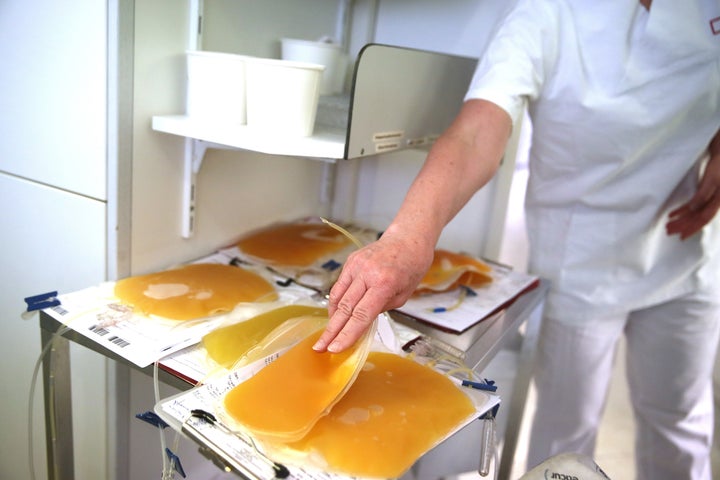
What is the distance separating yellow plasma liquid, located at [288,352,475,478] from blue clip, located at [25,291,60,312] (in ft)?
1.69

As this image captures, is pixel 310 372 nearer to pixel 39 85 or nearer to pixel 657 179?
pixel 39 85

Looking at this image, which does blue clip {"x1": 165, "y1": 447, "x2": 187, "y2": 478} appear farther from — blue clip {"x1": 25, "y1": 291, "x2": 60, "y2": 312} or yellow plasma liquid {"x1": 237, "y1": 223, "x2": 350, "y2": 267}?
yellow plasma liquid {"x1": 237, "y1": 223, "x2": 350, "y2": 267}

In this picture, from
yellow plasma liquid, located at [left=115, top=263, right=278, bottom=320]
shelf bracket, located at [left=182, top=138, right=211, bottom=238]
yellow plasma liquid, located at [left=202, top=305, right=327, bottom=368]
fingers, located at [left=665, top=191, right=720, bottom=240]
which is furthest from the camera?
fingers, located at [left=665, top=191, right=720, bottom=240]

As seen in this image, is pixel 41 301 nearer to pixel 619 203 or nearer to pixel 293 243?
pixel 293 243

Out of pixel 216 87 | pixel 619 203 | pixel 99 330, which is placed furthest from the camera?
pixel 619 203

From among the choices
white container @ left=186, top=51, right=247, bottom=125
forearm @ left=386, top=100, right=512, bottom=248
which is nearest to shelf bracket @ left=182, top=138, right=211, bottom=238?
white container @ left=186, top=51, right=247, bottom=125

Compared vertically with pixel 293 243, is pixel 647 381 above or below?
below

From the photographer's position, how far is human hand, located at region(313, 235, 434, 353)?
737 millimetres

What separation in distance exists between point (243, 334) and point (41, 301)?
0.33 m

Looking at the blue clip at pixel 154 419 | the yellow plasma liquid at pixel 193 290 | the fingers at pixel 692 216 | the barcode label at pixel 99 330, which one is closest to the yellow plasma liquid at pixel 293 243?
the yellow plasma liquid at pixel 193 290

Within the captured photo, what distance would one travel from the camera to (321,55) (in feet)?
4.17

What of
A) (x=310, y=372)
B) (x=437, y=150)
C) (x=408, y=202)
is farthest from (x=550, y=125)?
(x=310, y=372)

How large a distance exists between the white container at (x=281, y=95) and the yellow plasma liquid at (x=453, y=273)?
41 cm

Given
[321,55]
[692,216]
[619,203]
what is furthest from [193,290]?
[692,216]
